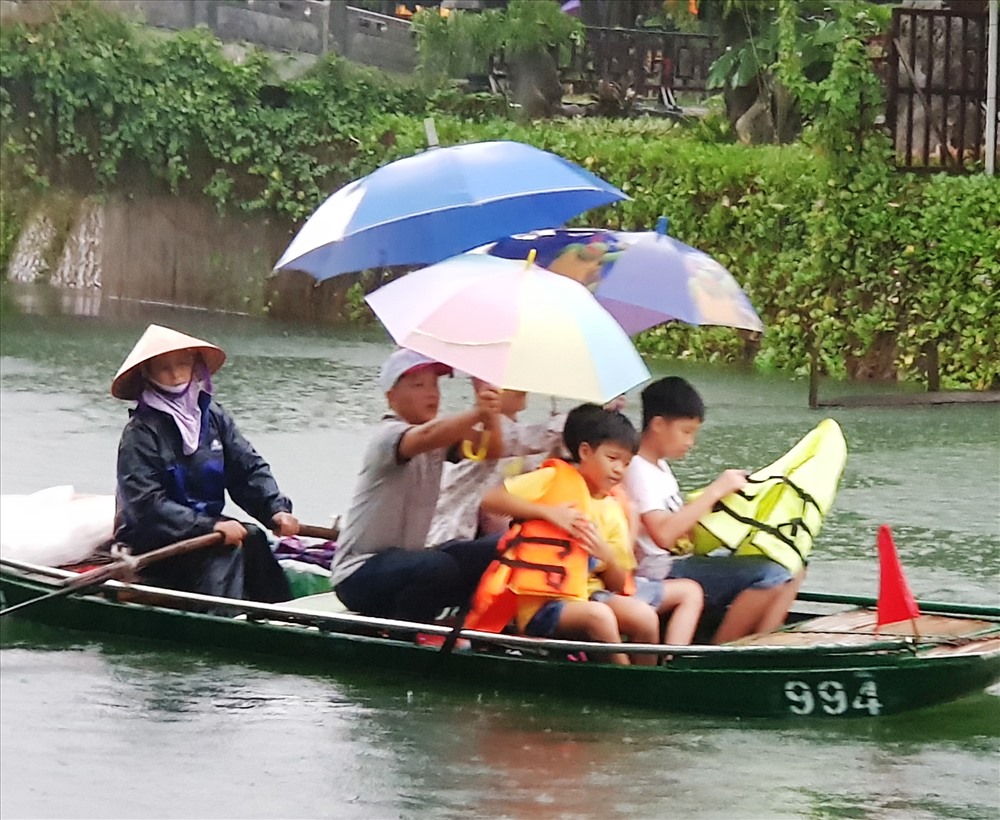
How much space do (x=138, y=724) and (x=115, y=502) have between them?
1.26 m

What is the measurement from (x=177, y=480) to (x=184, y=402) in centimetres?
28

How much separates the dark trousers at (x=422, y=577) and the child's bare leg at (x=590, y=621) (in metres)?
0.40

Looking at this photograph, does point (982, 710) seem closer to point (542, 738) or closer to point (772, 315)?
point (542, 738)

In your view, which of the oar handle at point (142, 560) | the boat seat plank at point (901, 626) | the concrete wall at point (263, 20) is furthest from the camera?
the concrete wall at point (263, 20)

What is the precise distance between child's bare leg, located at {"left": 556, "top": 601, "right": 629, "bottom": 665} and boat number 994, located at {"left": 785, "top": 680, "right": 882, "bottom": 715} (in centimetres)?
55

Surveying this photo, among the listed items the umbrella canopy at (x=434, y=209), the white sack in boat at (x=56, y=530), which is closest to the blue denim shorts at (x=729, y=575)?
the umbrella canopy at (x=434, y=209)

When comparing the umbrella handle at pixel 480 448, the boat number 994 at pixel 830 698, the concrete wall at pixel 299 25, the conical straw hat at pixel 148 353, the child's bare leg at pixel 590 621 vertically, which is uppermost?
the concrete wall at pixel 299 25

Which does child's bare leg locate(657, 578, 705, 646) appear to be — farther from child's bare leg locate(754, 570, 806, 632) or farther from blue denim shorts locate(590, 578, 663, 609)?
child's bare leg locate(754, 570, 806, 632)

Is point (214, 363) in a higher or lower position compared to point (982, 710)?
higher

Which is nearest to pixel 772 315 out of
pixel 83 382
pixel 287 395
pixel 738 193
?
pixel 738 193

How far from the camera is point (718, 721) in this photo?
6.24 meters

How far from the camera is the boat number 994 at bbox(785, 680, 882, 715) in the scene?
6098 millimetres

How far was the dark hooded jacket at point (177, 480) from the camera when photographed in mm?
7020

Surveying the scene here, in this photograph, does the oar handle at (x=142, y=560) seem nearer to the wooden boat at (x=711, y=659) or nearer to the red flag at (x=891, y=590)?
the wooden boat at (x=711, y=659)
